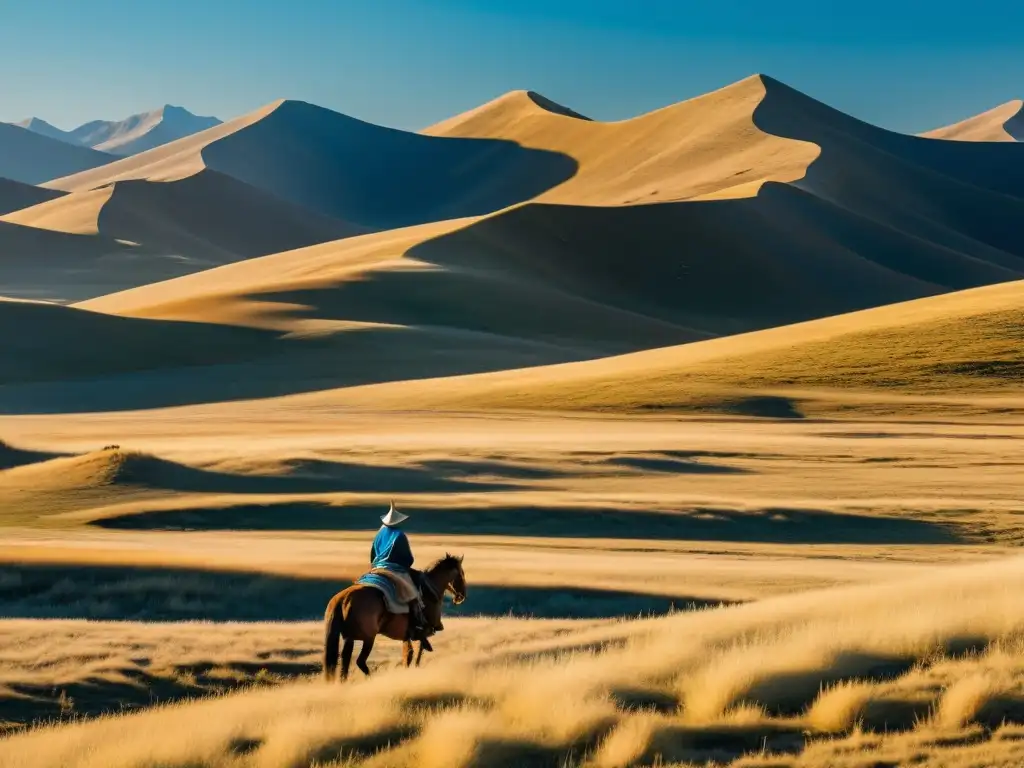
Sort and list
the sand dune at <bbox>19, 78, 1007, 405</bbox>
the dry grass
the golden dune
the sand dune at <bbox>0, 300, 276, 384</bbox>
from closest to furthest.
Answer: the dry grass, the golden dune, the sand dune at <bbox>0, 300, 276, 384</bbox>, the sand dune at <bbox>19, 78, 1007, 405</bbox>

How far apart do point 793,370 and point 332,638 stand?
49.5 m

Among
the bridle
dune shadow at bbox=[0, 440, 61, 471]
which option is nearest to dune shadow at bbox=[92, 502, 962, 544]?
dune shadow at bbox=[0, 440, 61, 471]

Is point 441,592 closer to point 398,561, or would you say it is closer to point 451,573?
point 451,573

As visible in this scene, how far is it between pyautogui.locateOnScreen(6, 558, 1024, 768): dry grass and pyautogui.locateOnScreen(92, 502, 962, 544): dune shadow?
16.8 meters

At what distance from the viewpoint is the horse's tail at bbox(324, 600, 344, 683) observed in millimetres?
13773

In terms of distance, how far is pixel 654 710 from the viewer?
1193 centimetres

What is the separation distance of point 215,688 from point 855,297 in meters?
150

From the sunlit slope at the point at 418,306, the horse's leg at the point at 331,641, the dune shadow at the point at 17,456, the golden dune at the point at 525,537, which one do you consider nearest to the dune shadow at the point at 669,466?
the golden dune at the point at 525,537

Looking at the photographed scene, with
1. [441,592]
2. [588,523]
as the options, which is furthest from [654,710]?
[588,523]

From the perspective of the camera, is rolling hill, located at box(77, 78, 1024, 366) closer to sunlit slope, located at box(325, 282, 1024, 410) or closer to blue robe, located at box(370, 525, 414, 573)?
sunlit slope, located at box(325, 282, 1024, 410)

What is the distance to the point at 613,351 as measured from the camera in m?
109

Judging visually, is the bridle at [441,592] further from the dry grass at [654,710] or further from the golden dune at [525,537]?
the golden dune at [525,537]

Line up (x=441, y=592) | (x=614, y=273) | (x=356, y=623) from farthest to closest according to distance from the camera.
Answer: (x=614, y=273) → (x=441, y=592) → (x=356, y=623)

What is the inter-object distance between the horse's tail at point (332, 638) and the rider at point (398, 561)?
627 millimetres
